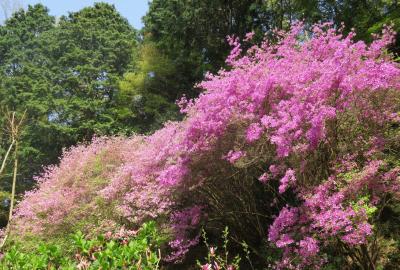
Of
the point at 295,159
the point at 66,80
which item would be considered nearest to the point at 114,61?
the point at 66,80

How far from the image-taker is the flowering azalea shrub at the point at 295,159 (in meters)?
5.34

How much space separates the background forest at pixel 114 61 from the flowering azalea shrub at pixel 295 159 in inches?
184

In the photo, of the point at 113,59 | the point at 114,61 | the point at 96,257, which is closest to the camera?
the point at 96,257

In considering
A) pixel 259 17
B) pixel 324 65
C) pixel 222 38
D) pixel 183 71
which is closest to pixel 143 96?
pixel 183 71

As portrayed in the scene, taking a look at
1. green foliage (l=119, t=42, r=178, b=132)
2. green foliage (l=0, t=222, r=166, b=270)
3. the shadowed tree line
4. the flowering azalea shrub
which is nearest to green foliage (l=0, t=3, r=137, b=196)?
the shadowed tree line

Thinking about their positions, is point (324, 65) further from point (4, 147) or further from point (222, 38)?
point (4, 147)

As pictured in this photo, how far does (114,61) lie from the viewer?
1042 inches

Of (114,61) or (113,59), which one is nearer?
(113,59)

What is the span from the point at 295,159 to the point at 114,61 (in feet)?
72.6

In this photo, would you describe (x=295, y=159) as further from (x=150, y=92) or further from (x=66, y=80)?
(x=66, y=80)

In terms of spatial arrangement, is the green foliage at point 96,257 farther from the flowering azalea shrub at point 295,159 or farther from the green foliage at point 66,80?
the green foliage at point 66,80

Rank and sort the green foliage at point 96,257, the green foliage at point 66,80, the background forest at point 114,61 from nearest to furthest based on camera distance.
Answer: the green foliage at point 96,257, the background forest at point 114,61, the green foliage at point 66,80

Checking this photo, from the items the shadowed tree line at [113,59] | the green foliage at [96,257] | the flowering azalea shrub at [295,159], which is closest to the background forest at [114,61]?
the shadowed tree line at [113,59]

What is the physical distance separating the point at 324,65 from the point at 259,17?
12600 mm
